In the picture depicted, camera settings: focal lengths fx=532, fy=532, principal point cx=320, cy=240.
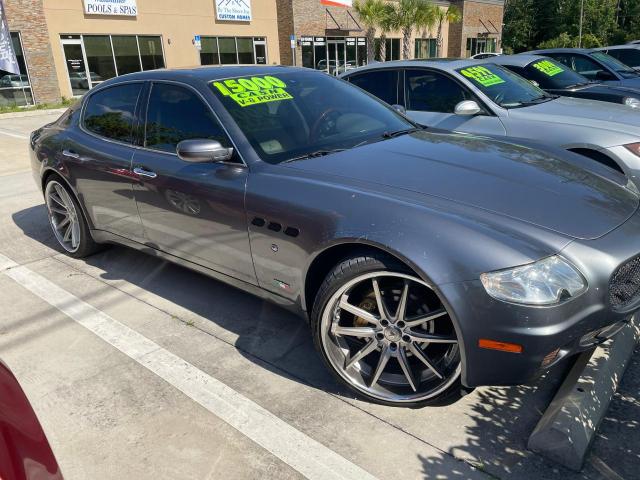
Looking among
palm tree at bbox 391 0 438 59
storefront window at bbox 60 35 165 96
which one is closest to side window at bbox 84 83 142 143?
storefront window at bbox 60 35 165 96

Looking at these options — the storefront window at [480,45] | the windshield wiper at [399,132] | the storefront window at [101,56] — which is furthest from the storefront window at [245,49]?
the windshield wiper at [399,132]

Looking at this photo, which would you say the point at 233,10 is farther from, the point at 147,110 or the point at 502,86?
the point at 147,110

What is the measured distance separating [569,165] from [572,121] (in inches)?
91.4

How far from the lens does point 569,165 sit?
306cm

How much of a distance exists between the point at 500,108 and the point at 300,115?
285 centimetres

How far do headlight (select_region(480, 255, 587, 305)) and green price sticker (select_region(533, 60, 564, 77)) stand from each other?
636 cm

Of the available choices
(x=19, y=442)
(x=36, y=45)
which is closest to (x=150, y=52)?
(x=36, y=45)

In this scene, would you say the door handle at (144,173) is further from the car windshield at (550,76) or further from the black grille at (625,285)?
the car windshield at (550,76)

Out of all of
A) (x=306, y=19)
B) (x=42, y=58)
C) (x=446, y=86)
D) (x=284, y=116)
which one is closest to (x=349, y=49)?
(x=306, y=19)

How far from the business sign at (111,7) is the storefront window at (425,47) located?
1968 centimetres

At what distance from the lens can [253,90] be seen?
11.1 feet

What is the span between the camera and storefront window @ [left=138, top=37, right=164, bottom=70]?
2267 cm

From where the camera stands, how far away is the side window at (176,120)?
10.6 ft

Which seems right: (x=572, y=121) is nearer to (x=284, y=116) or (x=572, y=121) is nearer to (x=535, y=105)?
(x=535, y=105)
